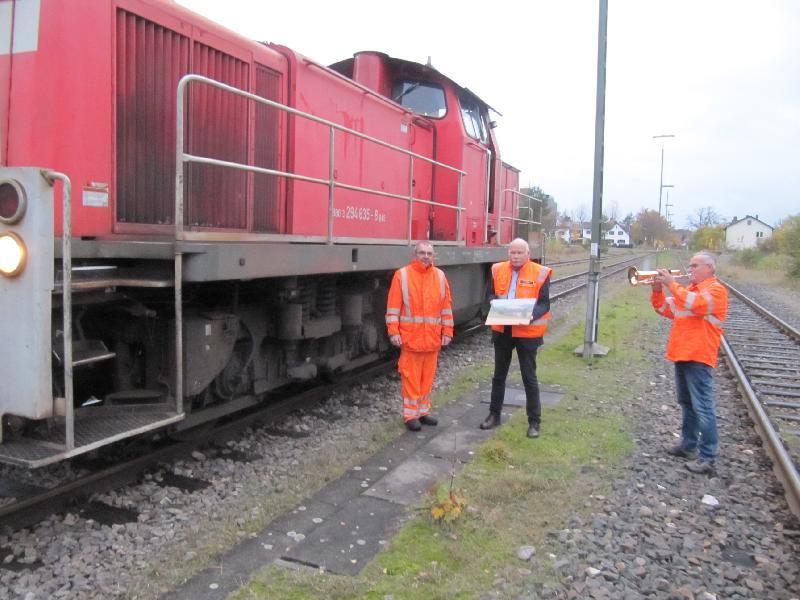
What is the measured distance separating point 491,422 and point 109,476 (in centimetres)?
308

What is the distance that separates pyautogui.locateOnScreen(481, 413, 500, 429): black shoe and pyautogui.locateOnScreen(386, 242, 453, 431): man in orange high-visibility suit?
1.85 feet

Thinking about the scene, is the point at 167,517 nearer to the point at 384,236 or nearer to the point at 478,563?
the point at 478,563

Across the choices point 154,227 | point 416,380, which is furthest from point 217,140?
point 416,380

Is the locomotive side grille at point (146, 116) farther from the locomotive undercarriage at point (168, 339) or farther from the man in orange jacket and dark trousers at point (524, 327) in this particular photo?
the man in orange jacket and dark trousers at point (524, 327)

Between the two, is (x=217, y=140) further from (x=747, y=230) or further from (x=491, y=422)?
(x=747, y=230)

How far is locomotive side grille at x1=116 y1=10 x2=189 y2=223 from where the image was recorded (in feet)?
13.4

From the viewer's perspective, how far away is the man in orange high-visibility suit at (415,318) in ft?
18.4

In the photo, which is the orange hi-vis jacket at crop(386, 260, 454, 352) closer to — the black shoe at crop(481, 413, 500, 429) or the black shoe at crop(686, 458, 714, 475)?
the black shoe at crop(481, 413, 500, 429)

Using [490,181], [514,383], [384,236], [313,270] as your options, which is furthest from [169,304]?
[490,181]

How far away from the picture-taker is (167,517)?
376 centimetres

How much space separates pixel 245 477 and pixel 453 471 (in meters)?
1.41

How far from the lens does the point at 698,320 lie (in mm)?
4754

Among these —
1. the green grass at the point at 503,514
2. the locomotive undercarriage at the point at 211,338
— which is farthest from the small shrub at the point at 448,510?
the locomotive undercarriage at the point at 211,338

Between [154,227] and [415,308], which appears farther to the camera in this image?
[415,308]
